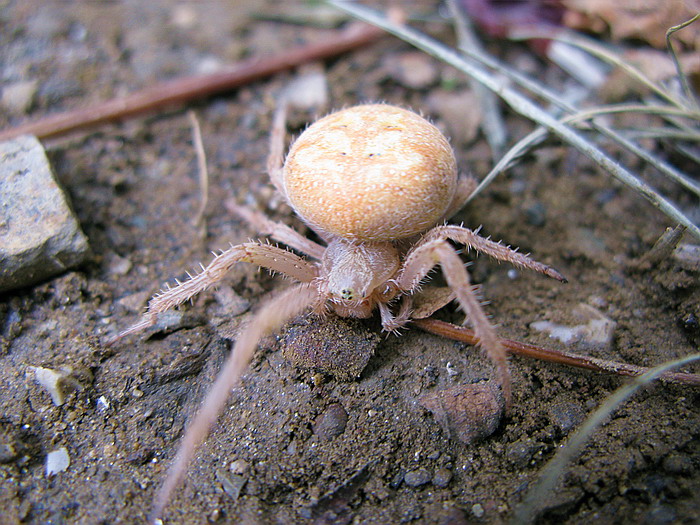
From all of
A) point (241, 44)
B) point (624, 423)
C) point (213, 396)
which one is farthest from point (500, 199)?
point (241, 44)

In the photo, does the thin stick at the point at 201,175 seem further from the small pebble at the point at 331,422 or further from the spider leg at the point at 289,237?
the small pebble at the point at 331,422

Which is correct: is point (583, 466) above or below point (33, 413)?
above

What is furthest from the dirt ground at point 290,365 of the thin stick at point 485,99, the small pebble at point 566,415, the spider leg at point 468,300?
the spider leg at point 468,300

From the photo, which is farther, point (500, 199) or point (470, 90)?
point (470, 90)

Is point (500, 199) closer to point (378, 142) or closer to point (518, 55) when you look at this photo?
point (378, 142)

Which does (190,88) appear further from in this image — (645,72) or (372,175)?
(645,72)

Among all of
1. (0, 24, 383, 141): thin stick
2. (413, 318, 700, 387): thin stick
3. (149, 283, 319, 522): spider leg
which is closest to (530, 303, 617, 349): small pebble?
(413, 318, 700, 387): thin stick

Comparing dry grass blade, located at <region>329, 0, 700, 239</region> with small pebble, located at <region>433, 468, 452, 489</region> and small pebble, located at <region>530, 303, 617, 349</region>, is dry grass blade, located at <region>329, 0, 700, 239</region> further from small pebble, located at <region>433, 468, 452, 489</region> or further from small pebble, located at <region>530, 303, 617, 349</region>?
small pebble, located at <region>433, 468, 452, 489</region>
